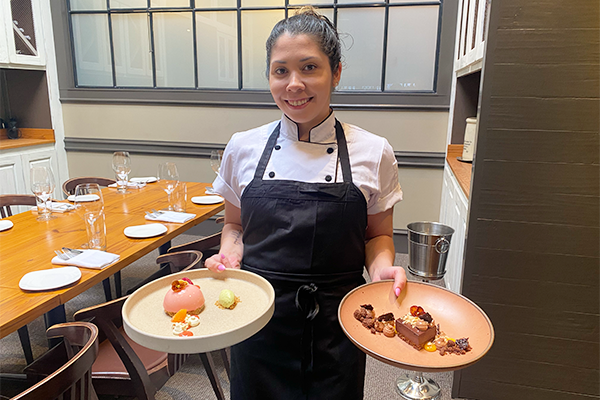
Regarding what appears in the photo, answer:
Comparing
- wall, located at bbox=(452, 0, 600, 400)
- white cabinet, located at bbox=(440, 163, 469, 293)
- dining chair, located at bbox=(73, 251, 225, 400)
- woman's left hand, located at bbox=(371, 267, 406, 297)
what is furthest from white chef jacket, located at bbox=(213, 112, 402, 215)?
white cabinet, located at bbox=(440, 163, 469, 293)

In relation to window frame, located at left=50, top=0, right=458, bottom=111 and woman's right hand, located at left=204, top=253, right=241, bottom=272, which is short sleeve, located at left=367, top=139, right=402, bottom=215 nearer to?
woman's right hand, located at left=204, top=253, right=241, bottom=272

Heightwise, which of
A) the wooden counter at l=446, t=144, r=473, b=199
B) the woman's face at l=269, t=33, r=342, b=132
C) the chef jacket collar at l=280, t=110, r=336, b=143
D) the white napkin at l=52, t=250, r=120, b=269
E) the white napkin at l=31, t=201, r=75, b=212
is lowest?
the white napkin at l=52, t=250, r=120, b=269

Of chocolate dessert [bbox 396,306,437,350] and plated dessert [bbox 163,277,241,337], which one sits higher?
plated dessert [bbox 163,277,241,337]

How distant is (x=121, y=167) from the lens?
8.85 ft

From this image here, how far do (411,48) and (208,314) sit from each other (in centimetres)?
310

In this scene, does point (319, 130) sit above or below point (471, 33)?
below

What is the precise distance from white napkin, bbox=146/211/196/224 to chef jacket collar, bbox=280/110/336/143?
4.02ft

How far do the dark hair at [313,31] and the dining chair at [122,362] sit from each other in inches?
34.4

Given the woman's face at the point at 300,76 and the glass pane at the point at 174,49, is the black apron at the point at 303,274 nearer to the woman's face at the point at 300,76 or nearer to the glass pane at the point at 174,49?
the woman's face at the point at 300,76

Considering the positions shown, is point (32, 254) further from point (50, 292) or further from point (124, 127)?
point (124, 127)

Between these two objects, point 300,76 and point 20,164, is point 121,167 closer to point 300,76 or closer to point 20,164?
point 20,164

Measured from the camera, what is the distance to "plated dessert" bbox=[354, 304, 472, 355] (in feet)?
2.96

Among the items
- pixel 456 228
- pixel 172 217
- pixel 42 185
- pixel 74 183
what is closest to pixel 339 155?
pixel 172 217

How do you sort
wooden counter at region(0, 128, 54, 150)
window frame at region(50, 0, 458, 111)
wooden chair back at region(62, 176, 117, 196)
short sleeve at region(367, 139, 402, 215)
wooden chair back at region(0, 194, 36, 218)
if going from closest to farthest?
1. short sleeve at region(367, 139, 402, 215)
2. wooden chair back at region(0, 194, 36, 218)
3. wooden chair back at region(62, 176, 117, 196)
4. window frame at region(50, 0, 458, 111)
5. wooden counter at region(0, 128, 54, 150)
